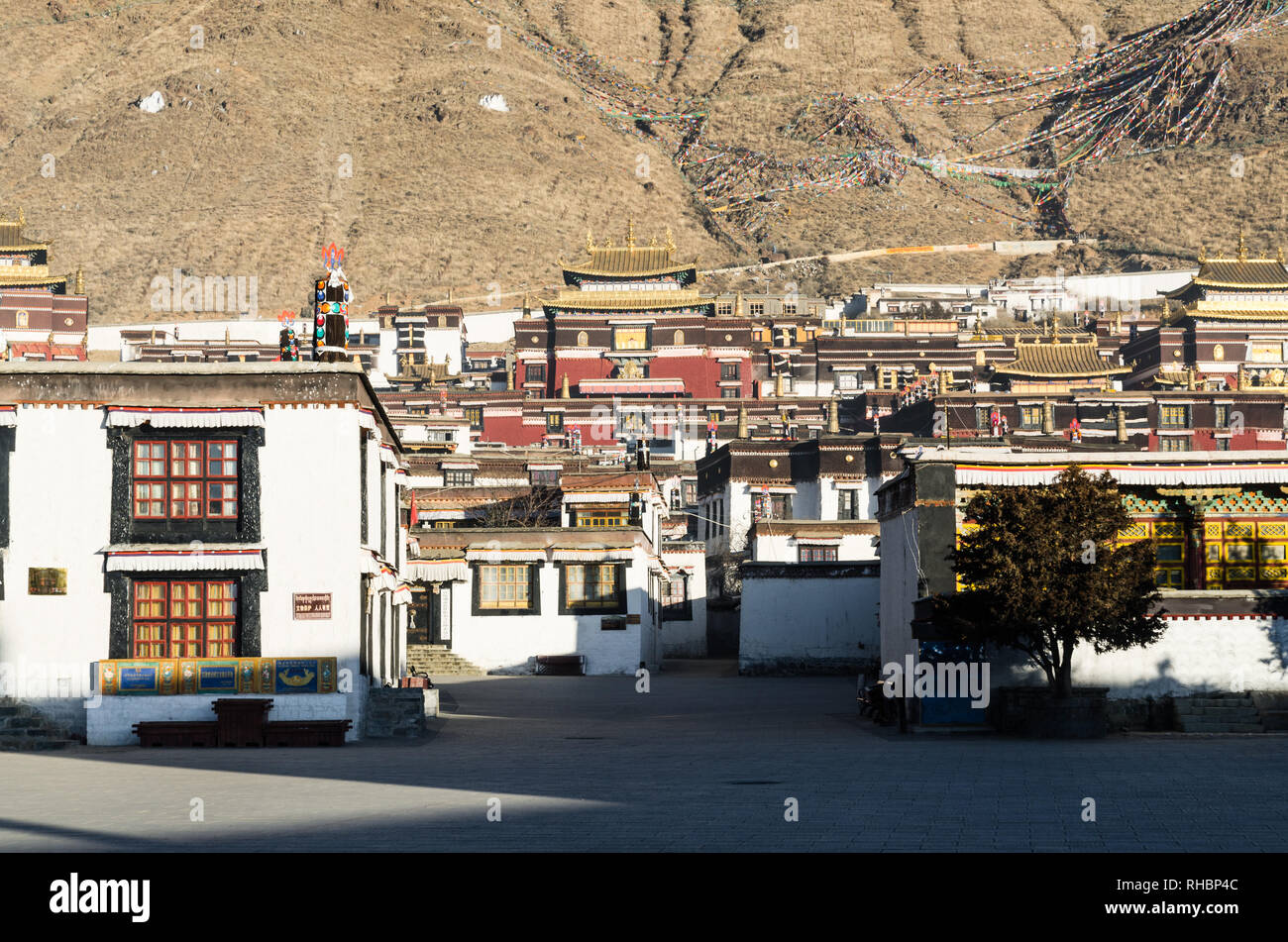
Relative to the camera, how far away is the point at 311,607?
29391mm

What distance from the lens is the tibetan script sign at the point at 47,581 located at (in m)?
29.5

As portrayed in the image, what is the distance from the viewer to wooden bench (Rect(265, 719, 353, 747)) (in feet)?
94.7

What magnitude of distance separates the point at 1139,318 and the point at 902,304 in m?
21.8

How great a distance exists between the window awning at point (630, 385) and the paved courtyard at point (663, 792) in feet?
247

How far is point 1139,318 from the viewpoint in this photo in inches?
5433

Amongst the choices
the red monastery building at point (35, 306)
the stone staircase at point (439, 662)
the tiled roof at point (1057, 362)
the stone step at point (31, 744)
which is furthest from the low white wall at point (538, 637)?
the red monastery building at point (35, 306)

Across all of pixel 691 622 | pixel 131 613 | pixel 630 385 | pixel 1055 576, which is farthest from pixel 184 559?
pixel 630 385

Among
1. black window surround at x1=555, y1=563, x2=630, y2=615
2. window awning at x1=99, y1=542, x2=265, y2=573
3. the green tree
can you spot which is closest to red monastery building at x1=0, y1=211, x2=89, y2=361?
black window surround at x1=555, y1=563, x2=630, y2=615

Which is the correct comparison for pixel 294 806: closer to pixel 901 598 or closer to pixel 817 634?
pixel 901 598

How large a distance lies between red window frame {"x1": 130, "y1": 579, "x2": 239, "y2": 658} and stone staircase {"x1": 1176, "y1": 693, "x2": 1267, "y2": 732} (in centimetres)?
1677

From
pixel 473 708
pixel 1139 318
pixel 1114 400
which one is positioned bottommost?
pixel 473 708

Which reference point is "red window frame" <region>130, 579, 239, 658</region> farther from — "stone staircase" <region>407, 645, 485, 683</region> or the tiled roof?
the tiled roof
